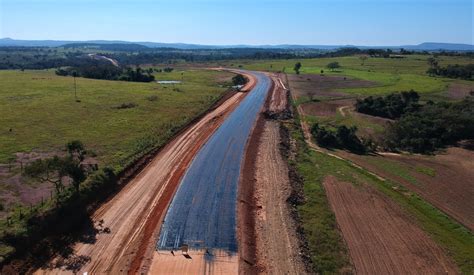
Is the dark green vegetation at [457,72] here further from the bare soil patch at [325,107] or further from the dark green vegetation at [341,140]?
the dark green vegetation at [341,140]

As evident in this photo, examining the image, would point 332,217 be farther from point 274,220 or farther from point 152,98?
point 152,98

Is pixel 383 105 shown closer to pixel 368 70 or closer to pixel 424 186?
pixel 424 186

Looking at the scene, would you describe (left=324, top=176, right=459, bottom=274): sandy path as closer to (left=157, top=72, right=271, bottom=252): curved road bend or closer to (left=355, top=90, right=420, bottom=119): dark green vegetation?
(left=157, top=72, right=271, bottom=252): curved road bend

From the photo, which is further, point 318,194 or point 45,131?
point 45,131

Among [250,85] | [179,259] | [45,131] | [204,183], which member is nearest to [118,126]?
[45,131]

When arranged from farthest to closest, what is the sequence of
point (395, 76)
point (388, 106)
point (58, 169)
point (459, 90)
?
point (395, 76), point (459, 90), point (388, 106), point (58, 169)

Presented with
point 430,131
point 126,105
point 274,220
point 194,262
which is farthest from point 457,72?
point 194,262

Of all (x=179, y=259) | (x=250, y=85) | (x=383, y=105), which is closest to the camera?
(x=179, y=259)
